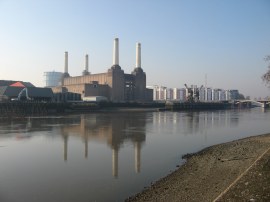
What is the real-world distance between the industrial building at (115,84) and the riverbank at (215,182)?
4261 inches

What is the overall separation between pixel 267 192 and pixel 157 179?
522cm

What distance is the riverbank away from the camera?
8922 millimetres

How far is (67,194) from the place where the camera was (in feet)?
35.9

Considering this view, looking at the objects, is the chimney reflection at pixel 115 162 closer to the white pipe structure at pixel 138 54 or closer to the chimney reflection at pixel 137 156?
the chimney reflection at pixel 137 156

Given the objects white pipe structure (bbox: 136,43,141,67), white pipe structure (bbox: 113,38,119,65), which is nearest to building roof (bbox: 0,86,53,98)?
white pipe structure (bbox: 113,38,119,65)

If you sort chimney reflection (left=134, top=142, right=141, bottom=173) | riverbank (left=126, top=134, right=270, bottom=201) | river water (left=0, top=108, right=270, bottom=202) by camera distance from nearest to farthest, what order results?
riverbank (left=126, top=134, right=270, bottom=201) → river water (left=0, top=108, right=270, bottom=202) → chimney reflection (left=134, top=142, right=141, bottom=173)

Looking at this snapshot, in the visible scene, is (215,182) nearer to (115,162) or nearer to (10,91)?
(115,162)

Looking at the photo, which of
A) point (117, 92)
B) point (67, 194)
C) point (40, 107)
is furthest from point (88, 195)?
point (117, 92)

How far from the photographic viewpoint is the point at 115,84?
130 m

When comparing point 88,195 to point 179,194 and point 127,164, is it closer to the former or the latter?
point 179,194

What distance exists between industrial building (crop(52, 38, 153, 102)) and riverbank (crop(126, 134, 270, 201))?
4261 inches

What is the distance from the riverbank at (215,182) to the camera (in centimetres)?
892

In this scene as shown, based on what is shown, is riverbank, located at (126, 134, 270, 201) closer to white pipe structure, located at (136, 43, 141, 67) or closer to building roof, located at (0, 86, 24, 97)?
building roof, located at (0, 86, 24, 97)

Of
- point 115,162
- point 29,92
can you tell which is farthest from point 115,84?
point 115,162
